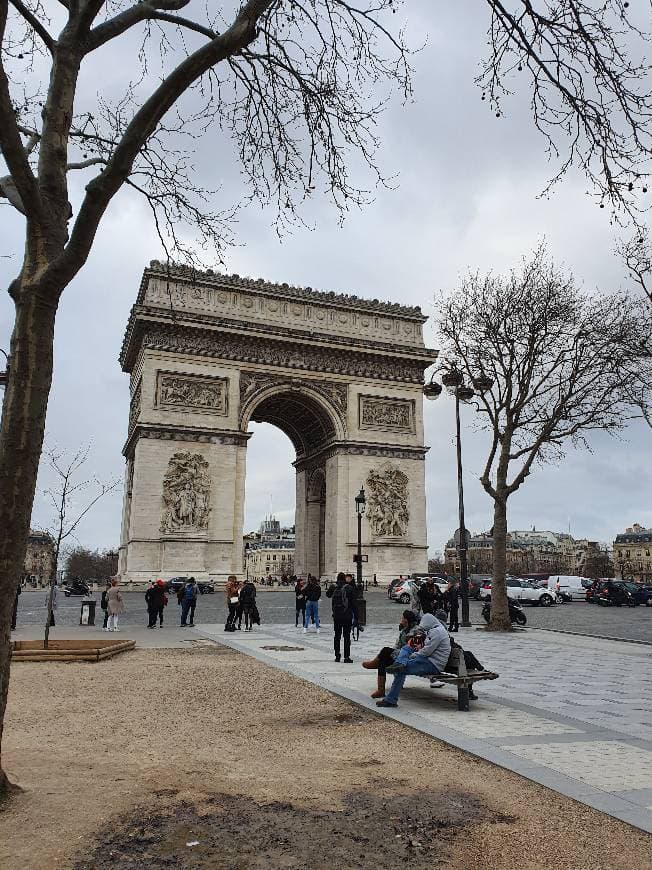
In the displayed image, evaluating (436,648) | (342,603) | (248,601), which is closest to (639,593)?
(248,601)

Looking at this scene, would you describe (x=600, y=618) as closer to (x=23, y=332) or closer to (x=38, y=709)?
(x=38, y=709)

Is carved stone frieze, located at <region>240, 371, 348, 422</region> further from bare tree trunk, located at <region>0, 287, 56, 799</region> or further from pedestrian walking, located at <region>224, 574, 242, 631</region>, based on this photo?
bare tree trunk, located at <region>0, 287, 56, 799</region>

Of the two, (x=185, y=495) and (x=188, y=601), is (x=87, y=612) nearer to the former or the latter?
(x=188, y=601)

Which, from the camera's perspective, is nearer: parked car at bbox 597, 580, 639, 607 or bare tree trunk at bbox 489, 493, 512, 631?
bare tree trunk at bbox 489, 493, 512, 631

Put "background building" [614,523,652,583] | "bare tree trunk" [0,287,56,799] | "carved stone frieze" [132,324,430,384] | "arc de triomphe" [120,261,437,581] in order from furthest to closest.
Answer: "background building" [614,523,652,583] < "carved stone frieze" [132,324,430,384] < "arc de triomphe" [120,261,437,581] < "bare tree trunk" [0,287,56,799]

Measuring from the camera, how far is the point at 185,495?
35.7 metres

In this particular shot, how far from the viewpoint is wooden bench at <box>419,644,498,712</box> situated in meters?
7.56

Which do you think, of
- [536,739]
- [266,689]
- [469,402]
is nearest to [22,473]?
[536,739]

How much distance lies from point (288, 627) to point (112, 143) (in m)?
16.0

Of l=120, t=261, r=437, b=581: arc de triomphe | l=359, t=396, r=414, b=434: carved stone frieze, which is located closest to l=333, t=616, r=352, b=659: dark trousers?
l=120, t=261, r=437, b=581: arc de triomphe

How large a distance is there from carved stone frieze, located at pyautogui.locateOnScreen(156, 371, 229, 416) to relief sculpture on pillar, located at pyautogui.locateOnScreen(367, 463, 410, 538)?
9293 millimetres

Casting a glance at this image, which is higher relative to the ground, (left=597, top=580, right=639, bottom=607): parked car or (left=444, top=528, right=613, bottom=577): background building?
(left=444, top=528, right=613, bottom=577): background building

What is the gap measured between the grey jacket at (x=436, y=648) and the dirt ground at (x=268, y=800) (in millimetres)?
894

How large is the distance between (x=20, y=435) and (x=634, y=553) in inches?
5359
